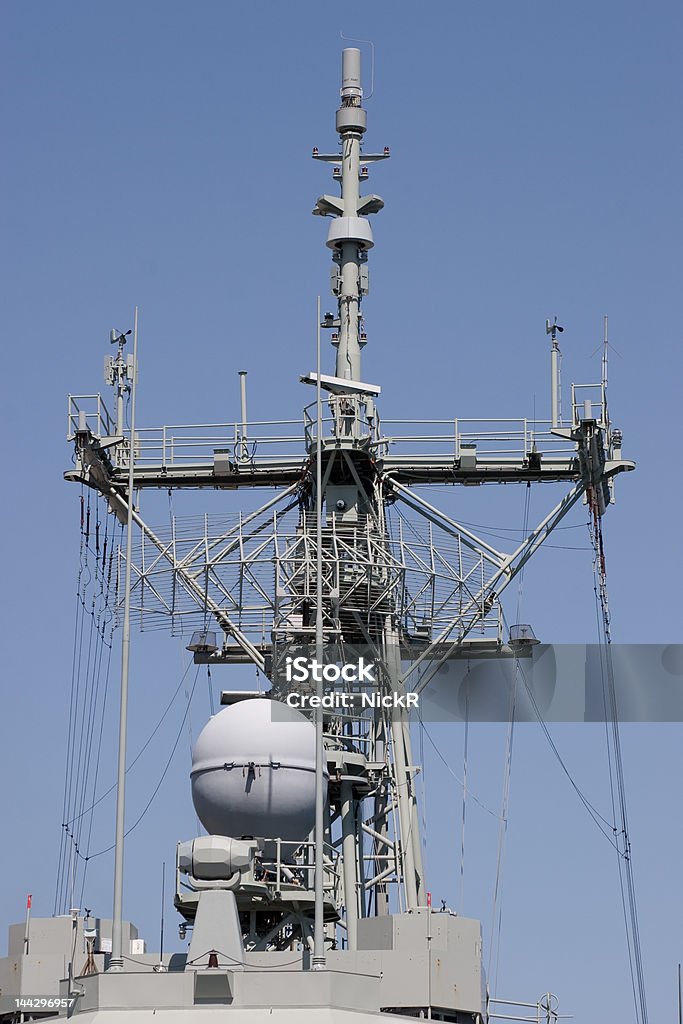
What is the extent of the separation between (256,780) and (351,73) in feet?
79.8

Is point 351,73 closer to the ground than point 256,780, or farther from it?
farther from it

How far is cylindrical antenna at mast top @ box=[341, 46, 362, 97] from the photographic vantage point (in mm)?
64625

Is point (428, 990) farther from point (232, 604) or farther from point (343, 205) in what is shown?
point (343, 205)

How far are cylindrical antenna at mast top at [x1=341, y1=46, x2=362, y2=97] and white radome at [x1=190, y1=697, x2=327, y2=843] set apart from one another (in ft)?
73.7

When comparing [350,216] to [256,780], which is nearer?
[256,780]

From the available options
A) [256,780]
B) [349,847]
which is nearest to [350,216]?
[349,847]

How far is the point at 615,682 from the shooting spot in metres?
61.4

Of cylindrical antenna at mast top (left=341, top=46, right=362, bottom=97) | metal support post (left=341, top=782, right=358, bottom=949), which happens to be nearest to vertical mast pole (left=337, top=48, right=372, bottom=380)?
cylindrical antenna at mast top (left=341, top=46, right=362, bottom=97)

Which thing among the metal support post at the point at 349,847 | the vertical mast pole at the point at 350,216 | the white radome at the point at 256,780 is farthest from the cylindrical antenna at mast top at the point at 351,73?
the white radome at the point at 256,780

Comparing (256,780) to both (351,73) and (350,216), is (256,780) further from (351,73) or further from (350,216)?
(351,73)

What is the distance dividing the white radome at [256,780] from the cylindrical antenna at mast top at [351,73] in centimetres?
2248

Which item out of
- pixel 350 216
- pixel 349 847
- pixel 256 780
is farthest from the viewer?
pixel 350 216

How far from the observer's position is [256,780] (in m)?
47.6

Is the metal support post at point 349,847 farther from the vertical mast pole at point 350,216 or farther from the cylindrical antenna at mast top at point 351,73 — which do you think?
the cylindrical antenna at mast top at point 351,73
